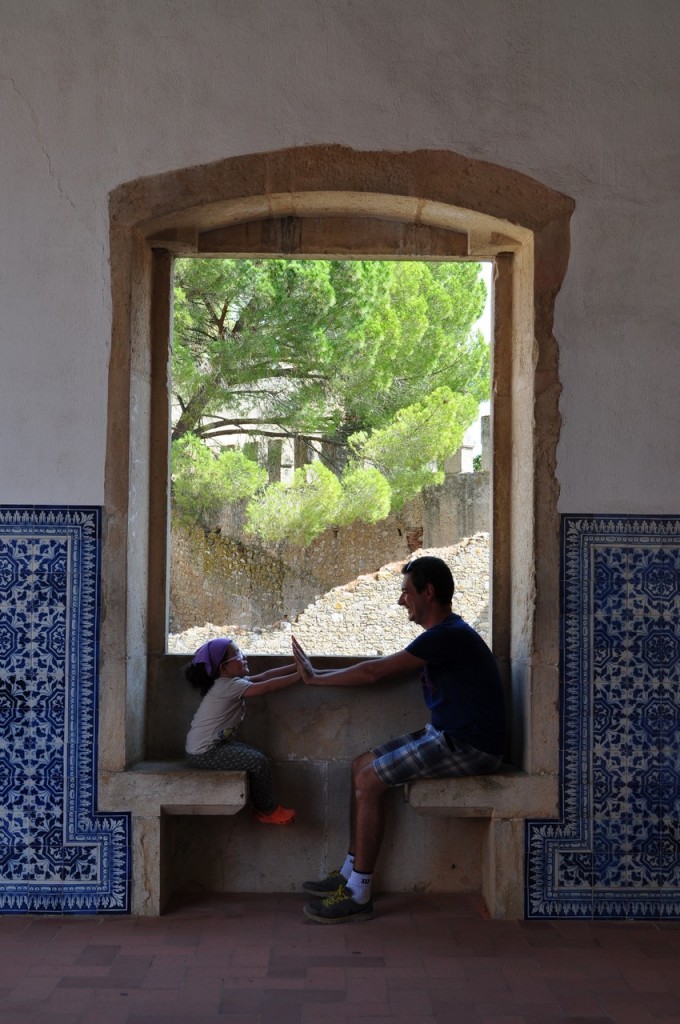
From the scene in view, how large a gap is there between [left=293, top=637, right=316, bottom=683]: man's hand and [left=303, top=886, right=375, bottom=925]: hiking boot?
2.81 ft

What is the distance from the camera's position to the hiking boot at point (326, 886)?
423cm

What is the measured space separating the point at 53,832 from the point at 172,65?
10.1 ft

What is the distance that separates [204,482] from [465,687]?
152 centimetres

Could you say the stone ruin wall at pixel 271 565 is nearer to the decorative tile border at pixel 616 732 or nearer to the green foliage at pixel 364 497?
the green foliage at pixel 364 497

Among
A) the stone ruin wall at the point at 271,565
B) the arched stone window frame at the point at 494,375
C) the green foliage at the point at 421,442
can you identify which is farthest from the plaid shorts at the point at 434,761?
the green foliage at the point at 421,442

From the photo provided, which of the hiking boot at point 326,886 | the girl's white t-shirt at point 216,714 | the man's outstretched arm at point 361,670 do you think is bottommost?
the hiking boot at point 326,886

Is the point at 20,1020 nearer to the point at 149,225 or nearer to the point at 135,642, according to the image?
the point at 135,642

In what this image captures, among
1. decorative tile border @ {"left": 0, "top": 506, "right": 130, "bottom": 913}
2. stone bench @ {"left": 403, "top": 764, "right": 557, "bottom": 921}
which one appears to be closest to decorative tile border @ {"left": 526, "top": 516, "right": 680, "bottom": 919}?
stone bench @ {"left": 403, "top": 764, "right": 557, "bottom": 921}

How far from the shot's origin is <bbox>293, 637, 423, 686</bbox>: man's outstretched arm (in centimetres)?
415

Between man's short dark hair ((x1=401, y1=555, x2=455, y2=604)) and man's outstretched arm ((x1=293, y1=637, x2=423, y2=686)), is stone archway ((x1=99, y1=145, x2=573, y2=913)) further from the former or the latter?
man's outstretched arm ((x1=293, y1=637, x2=423, y2=686))

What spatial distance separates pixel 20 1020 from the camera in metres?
3.17

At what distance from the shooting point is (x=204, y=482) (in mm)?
4754

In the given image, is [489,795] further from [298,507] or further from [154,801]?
[298,507]

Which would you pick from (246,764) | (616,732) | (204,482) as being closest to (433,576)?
(616,732)
